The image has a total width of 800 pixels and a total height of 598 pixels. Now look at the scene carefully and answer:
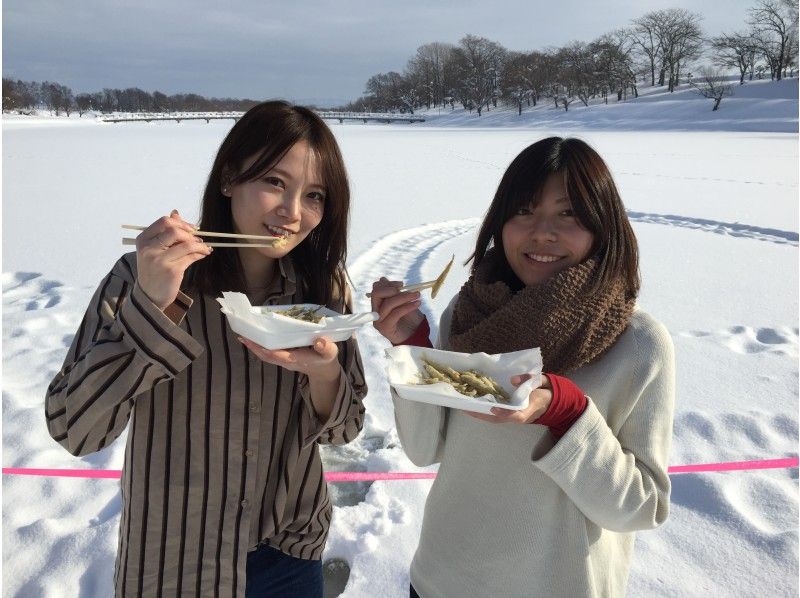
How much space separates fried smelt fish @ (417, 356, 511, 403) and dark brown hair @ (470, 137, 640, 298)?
12.8 inches

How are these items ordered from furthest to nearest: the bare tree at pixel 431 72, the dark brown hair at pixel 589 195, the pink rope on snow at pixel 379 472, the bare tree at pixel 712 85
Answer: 1. the bare tree at pixel 431 72
2. the bare tree at pixel 712 85
3. the pink rope on snow at pixel 379 472
4. the dark brown hair at pixel 589 195

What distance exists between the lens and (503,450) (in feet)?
4.49

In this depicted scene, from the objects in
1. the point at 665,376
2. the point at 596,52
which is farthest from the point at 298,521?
the point at 596,52

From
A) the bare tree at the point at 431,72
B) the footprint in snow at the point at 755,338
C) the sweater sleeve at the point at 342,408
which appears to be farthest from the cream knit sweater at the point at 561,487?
the bare tree at the point at 431,72

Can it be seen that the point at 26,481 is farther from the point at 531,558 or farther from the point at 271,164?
the point at 531,558

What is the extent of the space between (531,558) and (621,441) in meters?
0.32

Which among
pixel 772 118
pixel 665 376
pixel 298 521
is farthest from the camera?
pixel 772 118

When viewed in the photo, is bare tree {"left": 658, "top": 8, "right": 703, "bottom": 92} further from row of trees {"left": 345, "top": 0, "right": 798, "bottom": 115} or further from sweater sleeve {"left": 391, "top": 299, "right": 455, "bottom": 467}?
sweater sleeve {"left": 391, "top": 299, "right": 455, "bottom": 467}

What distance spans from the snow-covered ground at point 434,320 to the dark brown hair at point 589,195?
1421 millimetres

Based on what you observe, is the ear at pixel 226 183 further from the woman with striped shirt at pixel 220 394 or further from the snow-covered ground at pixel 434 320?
the snow-covered ground at pixel 434 320

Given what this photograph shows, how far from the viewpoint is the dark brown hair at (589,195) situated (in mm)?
1360

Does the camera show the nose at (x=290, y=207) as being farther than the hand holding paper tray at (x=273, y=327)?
Yes

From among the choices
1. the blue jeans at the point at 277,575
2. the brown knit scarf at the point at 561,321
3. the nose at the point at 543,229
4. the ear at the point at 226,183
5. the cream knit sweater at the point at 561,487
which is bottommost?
the blue jeans at the point at 277,575

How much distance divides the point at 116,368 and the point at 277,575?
2.34 feet
